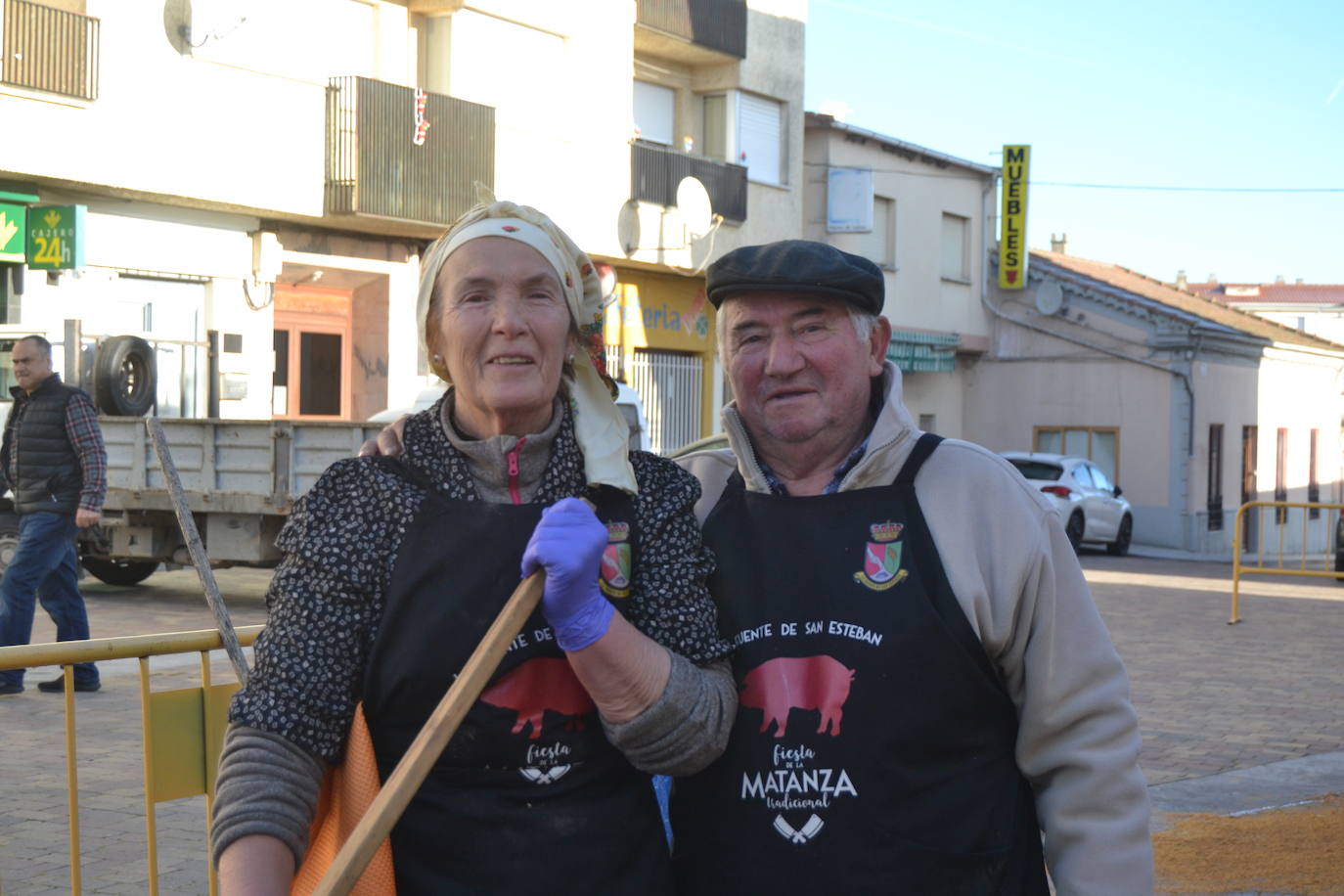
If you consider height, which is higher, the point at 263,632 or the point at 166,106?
the point at 166,106

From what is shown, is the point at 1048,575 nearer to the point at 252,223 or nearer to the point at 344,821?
the point at 344,821

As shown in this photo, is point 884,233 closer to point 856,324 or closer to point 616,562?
point 856,324

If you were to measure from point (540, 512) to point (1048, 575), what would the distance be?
90cm

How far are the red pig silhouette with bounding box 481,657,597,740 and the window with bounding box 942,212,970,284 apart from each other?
3000 cm

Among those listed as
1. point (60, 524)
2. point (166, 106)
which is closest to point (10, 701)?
point (60, 524)

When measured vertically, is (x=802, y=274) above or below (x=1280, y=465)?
above

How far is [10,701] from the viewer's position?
8.44 metres

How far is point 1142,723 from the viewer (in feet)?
29.7

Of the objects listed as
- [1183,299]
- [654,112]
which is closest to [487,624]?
[654,112]

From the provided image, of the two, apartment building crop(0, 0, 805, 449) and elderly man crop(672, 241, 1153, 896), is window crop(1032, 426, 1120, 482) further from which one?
elderly man crop(672, 241, 1153, 896)

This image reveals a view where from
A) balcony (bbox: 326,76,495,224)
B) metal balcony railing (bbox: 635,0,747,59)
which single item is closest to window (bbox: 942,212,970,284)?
metal balcony railing (bbox: 635,0,747,59)

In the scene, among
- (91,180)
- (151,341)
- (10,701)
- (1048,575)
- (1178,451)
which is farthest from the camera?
(1178,451)

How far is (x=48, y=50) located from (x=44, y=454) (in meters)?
6.73

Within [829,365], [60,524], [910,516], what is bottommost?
[60,524]
